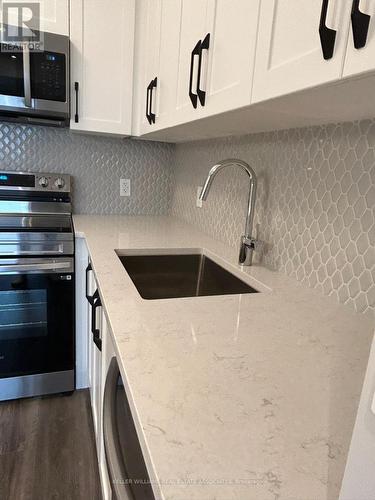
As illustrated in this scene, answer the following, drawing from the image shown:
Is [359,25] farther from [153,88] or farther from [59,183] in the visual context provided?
[59,183]

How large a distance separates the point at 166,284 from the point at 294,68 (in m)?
1.02

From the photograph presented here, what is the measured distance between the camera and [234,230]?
1.53 metres

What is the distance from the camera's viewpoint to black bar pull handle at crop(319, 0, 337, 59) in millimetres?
535

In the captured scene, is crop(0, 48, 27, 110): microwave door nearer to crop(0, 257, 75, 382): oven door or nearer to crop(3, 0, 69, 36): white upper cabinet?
crop(3, 0, 69, 36): white upper cabinet

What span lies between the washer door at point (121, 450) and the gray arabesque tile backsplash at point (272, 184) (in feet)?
2.10

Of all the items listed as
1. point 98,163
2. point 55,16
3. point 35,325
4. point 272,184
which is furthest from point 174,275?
point 55,16

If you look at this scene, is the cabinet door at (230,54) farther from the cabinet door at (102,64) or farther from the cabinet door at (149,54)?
the cabinet door at (102,64)

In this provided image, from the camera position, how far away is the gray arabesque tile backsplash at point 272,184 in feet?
2.97

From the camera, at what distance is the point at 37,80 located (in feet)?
5.37

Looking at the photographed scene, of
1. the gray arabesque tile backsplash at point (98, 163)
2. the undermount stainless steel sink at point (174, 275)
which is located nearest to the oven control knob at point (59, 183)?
the gray arabesque tile backsplash at point (98, 163)

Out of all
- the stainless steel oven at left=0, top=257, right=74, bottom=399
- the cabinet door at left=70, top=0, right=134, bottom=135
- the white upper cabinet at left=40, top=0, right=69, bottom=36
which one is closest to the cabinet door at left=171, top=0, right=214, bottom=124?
the cabinet door at left=70, top=0, right=134, bottom=135

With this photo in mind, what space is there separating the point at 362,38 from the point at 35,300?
1.67 m

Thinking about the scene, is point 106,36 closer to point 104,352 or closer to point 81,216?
point 81,216

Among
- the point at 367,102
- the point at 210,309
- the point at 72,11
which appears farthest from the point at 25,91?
the point at 367,102
